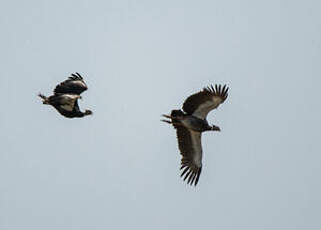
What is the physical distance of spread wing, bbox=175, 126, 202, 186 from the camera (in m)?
31.6

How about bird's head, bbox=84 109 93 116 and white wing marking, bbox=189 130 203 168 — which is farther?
bird's head, bbox=84 109 93 116

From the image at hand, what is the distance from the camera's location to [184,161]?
1258 inches

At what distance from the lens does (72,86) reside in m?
Answer: 32.5

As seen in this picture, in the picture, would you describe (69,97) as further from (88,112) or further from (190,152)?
(190,152)

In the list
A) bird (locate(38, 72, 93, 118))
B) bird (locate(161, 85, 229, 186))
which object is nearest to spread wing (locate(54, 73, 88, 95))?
bird (locate(38, 72, 93, 118))

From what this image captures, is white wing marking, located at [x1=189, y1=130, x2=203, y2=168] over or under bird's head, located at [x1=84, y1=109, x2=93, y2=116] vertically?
under

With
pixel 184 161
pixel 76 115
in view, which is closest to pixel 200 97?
pixel 184 161

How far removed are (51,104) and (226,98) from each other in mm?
6208

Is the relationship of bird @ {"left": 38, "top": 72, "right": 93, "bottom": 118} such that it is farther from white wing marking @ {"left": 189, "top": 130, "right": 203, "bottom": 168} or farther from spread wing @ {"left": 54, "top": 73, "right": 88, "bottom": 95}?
white wing marking @ {"left": 189, "top": 130, "right": 203, "bottom": 168}

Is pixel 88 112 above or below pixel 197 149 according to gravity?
above

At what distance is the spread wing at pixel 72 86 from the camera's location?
32.1 metres

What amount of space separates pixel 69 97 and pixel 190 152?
15.5 feet

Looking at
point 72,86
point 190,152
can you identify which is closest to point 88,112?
point 72,86

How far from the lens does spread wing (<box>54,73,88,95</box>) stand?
32.1m
